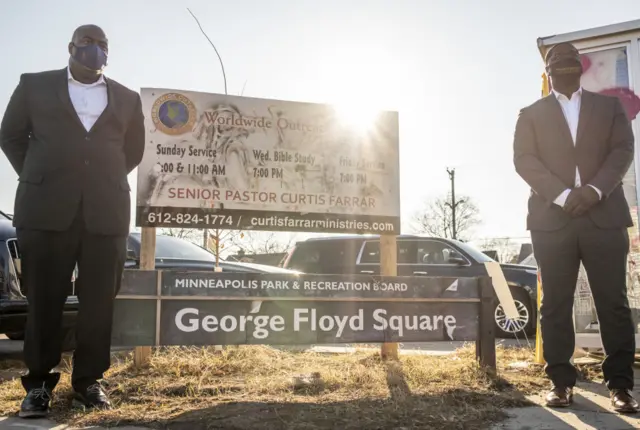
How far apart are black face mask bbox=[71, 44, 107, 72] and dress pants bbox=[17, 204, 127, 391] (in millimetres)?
859

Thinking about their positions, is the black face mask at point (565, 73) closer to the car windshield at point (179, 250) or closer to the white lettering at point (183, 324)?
the white lettering at point (183, 324)

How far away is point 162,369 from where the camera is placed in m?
4.36

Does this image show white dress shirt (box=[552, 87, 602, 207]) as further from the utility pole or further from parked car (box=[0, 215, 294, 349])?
the utility pole

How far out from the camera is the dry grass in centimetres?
304

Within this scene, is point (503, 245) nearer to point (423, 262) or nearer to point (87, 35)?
point (423, 262)

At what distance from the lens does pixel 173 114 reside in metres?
4.88

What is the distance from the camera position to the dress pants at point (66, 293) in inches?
128

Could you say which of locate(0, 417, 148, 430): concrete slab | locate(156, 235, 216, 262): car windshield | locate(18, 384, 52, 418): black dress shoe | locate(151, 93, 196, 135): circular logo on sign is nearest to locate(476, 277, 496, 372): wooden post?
locate(0, 417, 148, 430): concrete slab

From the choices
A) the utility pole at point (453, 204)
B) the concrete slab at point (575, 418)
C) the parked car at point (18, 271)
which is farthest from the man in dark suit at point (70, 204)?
the utility pole at point (453, 204)

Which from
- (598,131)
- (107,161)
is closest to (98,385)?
(107,161)

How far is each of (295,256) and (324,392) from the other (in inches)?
251

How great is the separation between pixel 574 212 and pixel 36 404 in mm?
3130

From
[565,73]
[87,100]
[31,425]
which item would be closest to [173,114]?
[87,100]

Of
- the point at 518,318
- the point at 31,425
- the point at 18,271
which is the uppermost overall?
the point at 18,271
